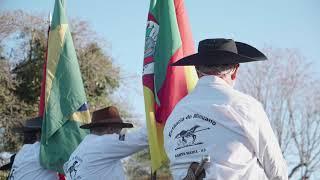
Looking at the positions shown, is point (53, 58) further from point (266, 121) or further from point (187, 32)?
point (266, 121)

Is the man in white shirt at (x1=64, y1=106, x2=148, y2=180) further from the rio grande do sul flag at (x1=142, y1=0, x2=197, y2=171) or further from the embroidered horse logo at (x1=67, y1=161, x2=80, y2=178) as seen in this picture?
the rio grande do sul flag at (x1=142, y1=0, x2=197, y2=171)

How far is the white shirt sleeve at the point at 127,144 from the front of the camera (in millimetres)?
6902

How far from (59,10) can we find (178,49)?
3.35 m

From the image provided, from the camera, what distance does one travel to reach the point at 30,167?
28.9 feet

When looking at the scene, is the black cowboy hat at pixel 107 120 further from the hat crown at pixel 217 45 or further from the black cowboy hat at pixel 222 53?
the hat crown at pixel 217 45

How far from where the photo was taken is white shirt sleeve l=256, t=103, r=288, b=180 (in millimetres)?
4195

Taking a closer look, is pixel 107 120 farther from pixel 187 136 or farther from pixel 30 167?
pixel 187 136

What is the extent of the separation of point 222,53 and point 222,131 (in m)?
0.60

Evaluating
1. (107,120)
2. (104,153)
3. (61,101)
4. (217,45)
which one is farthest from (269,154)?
(61,101)

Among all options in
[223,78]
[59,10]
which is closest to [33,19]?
[59,10]

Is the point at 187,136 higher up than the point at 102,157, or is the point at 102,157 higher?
the point at 187,136

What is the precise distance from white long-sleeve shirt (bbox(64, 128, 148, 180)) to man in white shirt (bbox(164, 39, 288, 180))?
2500 mm

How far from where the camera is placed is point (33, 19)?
74.5 feet

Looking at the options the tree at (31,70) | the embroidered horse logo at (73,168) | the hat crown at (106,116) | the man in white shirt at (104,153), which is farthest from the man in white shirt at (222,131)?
the tree at (31,70)
